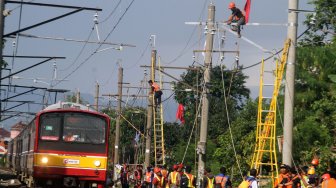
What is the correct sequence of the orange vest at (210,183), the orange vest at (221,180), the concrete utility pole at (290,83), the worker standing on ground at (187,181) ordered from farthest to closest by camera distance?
the worker standing on ground at (187,181) < the orange vest at (210,183) < the orange vest at (221,180) < the concrete utility pole at (290,83)

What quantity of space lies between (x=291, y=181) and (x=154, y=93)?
21.1 metres

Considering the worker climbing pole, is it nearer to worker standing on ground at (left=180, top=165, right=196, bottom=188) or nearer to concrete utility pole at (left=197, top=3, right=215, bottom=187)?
concrete utility pole at (left=197, top=3, right=215, bottom=187)

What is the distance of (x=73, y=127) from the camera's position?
1010 inches

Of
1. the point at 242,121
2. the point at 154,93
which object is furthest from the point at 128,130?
the point at 154,93

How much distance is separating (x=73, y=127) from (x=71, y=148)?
677 millimetres

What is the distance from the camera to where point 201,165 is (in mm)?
28625

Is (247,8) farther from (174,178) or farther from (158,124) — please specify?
(158,124)

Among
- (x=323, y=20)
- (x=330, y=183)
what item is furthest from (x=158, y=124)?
(x=330, y=183)

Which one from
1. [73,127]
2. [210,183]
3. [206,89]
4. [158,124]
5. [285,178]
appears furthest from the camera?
[158,124]

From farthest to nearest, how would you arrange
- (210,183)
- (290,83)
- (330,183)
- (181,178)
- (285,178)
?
(181,178), (210,183), (290,83), (285,178), (330,183)

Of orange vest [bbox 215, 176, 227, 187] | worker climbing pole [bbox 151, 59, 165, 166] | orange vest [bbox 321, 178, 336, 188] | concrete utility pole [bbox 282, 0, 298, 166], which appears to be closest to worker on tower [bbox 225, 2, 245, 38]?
concrete utility pole [bbox 282, 0, 298, 166]

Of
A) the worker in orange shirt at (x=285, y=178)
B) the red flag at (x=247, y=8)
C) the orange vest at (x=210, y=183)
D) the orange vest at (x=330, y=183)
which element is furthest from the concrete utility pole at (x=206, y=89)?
the orange vest at (x=330, y=183)

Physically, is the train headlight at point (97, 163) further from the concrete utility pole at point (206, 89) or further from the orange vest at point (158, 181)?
the concrete utility pole at point (206, 89)

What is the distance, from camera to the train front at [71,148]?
25438mm
